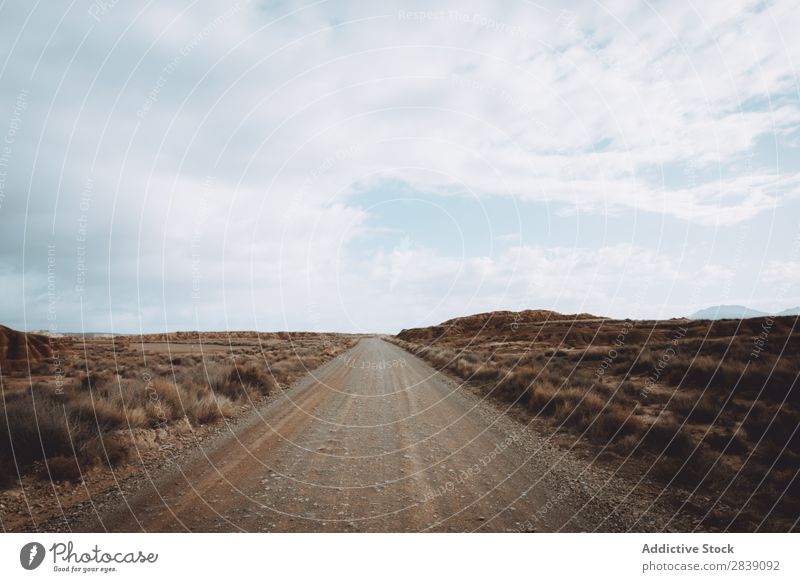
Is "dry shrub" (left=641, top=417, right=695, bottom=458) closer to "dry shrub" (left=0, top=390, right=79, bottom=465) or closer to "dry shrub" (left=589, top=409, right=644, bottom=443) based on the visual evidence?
"dry shrub" (left=589, top=409, right=644, bottom=443)

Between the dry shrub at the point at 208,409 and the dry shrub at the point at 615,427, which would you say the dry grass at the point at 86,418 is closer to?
the dry shrub at the point at 208,409

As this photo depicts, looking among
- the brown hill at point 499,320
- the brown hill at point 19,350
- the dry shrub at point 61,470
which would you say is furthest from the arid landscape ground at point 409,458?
the brown hill at point 499,320

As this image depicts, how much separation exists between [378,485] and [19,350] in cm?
3571

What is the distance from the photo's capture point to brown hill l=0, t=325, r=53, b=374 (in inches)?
1024

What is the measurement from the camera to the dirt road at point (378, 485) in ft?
17.2

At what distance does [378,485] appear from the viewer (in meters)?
6.48

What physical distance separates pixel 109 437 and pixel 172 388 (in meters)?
4.40

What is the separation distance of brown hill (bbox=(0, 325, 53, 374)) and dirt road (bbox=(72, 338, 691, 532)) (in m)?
26.4

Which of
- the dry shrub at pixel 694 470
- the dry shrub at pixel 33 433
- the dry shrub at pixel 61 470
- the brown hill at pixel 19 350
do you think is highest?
the brown hill at pixel 19 350

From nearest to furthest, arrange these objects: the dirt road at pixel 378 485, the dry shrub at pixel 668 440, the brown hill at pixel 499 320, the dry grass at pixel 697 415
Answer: the dirt road at pixel 378 485
the dry grass at pixel 697 415
the dry shrub at pixel 668 440
the brown hill at pixel 499 320

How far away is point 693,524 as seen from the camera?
5.39 meters
